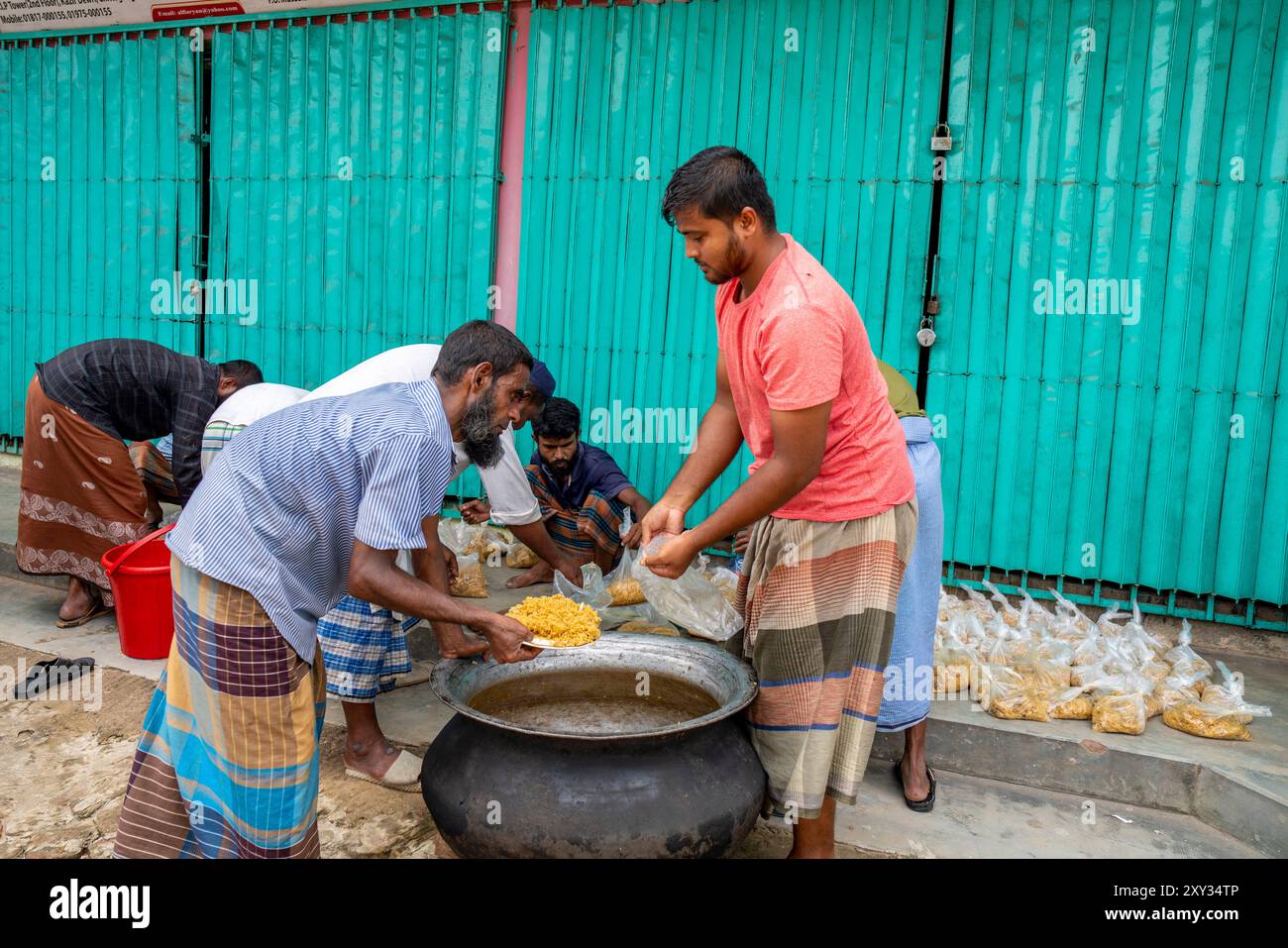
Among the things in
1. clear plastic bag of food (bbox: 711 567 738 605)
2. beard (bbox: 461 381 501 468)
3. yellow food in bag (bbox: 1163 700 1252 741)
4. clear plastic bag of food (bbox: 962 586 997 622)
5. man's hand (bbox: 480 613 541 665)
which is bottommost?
yellow food in bag (bbox: 1163 700 1252 741)

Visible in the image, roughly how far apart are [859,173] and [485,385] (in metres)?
3.25

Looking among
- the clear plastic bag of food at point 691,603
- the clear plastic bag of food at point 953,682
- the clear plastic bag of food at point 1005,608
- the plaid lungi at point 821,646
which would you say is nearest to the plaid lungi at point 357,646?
the clear plastic bag of food at point 691,603

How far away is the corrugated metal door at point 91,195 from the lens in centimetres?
702

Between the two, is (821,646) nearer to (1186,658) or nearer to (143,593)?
(1186,658)

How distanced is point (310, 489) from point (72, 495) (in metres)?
3.69

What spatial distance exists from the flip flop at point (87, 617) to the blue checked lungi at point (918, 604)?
4285 millimetres

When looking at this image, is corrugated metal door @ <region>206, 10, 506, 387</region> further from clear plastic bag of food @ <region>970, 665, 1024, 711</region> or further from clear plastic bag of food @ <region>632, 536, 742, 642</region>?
clear plastic bag of food @ <region>970, 665, 1024, 711</region>

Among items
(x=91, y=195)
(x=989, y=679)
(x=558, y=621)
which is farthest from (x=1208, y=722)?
(x=91, y=195)

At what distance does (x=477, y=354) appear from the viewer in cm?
263

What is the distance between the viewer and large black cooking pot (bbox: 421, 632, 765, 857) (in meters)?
2.61

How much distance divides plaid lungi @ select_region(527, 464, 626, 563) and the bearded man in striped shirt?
2.77m

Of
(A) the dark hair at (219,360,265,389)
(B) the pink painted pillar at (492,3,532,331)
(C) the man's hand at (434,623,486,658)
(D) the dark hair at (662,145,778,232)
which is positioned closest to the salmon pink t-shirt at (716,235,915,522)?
(D) the dark hair at (662,145,778,232)

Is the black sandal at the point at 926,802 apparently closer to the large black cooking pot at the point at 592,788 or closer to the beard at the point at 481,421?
the large black cooking pot at the point at 592,788
